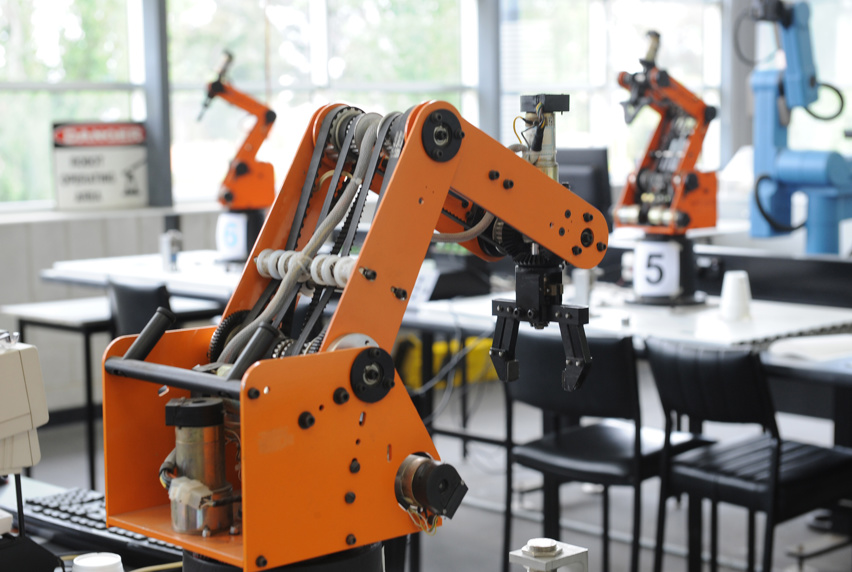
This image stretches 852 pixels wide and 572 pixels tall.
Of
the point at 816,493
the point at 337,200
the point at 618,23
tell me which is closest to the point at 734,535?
the point at 816,493

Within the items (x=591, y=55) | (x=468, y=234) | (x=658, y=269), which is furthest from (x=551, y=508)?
(x=591, y=55)

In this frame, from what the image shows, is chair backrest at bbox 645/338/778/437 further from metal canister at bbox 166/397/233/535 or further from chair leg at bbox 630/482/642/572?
metal canister at bbox 166/397/233/535

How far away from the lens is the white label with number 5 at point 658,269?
10.8ft

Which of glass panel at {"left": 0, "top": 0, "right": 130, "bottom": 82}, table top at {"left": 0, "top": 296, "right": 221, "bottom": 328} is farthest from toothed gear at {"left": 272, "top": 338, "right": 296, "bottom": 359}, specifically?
glass panel at {"left": 0, "top": 0, "right": 130, "bottom": 82}

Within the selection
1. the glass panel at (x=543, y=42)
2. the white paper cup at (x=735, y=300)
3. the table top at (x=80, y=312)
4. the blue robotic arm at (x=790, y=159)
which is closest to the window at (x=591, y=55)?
the glass panel at (x=543, y=42)

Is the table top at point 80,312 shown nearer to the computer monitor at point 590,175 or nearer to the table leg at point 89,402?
the table leg at point 89,402

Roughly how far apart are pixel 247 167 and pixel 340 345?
2.98 m

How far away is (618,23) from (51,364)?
179 inches

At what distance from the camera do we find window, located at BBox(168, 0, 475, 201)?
18.5ft

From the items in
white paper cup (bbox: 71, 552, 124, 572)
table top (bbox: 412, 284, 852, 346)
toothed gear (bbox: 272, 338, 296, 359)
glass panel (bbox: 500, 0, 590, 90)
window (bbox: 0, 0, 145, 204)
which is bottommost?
white paper cup (bbox: 71, 552, 124, 572)

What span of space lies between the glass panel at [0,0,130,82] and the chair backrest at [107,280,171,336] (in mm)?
2018

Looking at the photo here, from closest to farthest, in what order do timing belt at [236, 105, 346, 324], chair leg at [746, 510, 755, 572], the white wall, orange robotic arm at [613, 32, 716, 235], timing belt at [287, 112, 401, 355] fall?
1. timing belt at [287, 112, 401, 355]
2. timing belt at [236, 105, 346, 324]
3. chair leg at [746, 510, 755, 572]
4. orange robotic arm at [613, 32, 716, 235]
5. the white wall

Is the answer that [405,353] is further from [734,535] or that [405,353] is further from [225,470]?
[225,470]

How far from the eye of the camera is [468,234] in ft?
4.20
